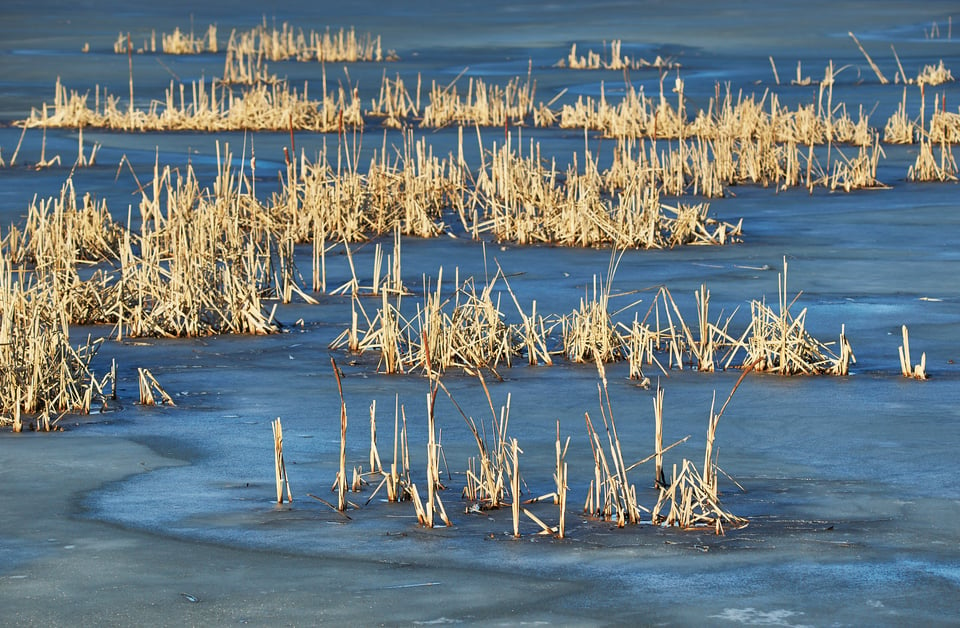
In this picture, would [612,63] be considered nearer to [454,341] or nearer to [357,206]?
[357,206]

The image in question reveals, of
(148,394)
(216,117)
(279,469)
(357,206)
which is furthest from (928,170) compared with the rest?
(279,469)

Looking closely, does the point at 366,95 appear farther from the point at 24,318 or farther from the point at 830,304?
the point at 24,318

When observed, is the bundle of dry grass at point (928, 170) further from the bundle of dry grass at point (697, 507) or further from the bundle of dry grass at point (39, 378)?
the bundle of dry grass at point (697, 507)

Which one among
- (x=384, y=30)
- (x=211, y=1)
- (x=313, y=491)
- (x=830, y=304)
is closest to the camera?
(x=313, y=491)

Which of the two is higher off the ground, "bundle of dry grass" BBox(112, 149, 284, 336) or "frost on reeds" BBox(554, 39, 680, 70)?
"frost on reeds" BBox(554, 39, 680, 70)

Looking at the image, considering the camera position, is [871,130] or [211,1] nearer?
[871,130]

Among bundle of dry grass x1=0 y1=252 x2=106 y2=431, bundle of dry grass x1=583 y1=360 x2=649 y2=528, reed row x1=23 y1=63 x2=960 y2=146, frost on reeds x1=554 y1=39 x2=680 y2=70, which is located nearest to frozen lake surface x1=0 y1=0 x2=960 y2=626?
bundle of dry grass x1=583 y1=360 x2=649 y2=528

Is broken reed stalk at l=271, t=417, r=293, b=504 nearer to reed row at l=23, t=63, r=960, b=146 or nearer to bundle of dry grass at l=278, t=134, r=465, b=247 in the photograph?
bundle of dry grass at l=278, t=134, r=465, b=247

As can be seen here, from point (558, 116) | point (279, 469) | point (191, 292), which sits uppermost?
point (558, 116)

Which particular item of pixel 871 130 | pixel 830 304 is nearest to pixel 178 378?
pixel 830 304

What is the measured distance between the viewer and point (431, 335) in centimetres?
841

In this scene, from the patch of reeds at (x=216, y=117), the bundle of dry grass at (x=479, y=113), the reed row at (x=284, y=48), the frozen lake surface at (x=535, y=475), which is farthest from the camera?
the reed row at (x=284, y=48)

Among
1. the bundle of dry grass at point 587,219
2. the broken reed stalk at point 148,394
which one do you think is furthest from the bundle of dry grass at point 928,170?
the broken reed stalk at point 148,394

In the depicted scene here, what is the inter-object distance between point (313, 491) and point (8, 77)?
26633mm
